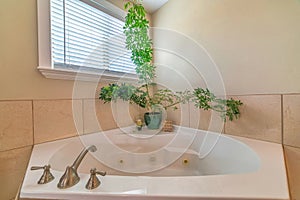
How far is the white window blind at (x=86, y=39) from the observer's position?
50.8 inches

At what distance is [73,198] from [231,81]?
4.19 feet

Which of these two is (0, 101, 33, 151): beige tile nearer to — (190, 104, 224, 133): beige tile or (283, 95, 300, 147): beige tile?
(190, 104, 224, 133): beige tile

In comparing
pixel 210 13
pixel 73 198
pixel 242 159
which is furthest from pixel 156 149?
pixel 210 13

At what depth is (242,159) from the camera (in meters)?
1.07

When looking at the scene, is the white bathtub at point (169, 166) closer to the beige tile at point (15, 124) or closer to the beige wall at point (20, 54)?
the beige tile at point (15, 124)

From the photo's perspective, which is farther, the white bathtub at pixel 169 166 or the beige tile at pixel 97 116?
the beige tile at pixel 97 116

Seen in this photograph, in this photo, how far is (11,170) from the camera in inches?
39.0

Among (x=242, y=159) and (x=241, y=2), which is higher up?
(x=241, y=2)

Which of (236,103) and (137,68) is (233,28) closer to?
(236,103)

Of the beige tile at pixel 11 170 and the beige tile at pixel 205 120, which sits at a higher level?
the beige tile at pixel 205 120

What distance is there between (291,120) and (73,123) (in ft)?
4.66

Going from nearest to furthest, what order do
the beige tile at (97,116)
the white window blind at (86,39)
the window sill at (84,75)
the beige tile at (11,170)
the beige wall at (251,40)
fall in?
the beige tile at (11,170)
the beige wall at (251,40)
the window sill at (84,75)
the white window blind at (86,39)
the beige tile at (97,116)

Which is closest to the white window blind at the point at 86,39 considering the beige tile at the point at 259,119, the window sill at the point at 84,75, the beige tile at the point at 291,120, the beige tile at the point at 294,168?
the window sill at the point at 84,75

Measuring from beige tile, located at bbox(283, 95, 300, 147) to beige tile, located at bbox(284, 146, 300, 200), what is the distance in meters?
0.04
